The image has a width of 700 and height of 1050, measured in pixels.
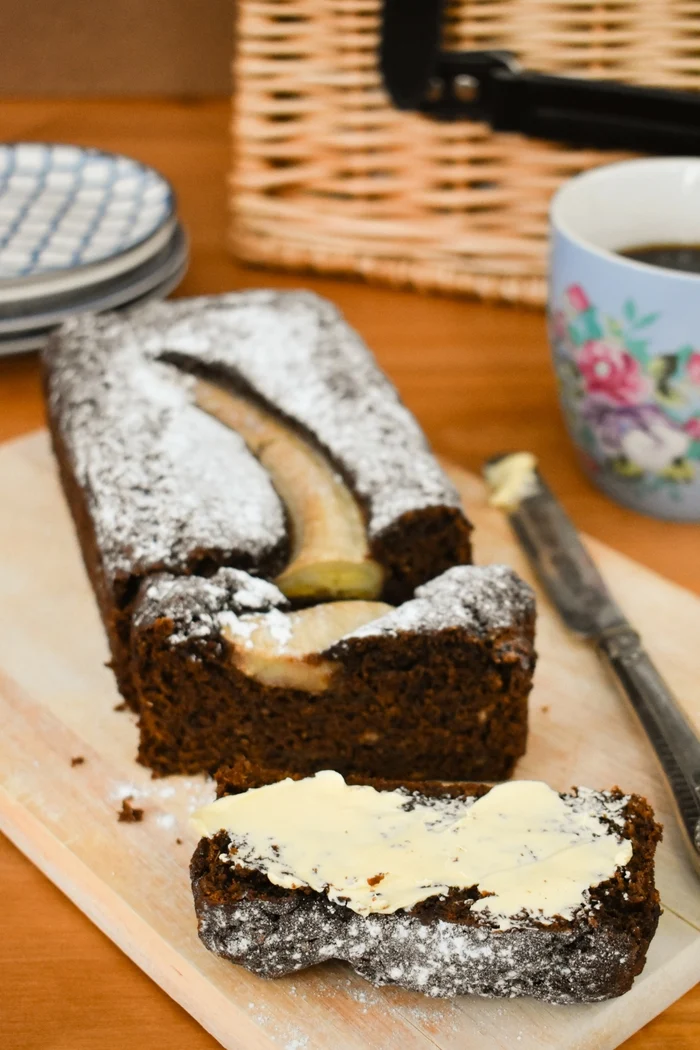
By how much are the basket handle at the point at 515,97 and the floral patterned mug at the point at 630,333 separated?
0.55ft

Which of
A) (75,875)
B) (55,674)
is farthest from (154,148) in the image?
(75,875)

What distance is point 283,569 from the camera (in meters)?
1.40

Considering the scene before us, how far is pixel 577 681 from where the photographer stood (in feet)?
4.85

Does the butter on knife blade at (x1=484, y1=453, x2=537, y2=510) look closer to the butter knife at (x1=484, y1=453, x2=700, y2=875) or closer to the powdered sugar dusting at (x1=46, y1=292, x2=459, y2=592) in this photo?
the butter knife at (x1=484, y1=453, x2=700, y2=875)

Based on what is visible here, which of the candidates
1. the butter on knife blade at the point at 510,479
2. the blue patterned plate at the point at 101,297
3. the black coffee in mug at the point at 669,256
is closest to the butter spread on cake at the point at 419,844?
the butter on knife blade at the point at 510,479

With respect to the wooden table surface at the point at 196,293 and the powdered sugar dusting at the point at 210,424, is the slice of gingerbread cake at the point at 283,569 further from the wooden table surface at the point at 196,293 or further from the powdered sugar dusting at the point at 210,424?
the wooden table surface at the point at 196,293

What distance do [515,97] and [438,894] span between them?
1453mm

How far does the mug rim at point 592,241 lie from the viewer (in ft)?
5.20

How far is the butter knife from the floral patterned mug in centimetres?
14

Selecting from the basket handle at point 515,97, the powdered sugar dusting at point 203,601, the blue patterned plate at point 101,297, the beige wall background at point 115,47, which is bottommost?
the blue patterned plate at point 101,297

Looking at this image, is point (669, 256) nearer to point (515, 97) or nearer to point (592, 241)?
point (592, 241)

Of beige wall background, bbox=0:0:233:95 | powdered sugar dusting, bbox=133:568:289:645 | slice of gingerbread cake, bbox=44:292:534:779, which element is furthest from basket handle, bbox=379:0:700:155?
beige wall background, bbox=0:0:233:95

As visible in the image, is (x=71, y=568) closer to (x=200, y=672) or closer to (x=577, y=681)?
(x=200, y=672)

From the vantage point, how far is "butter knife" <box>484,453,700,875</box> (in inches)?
50.1
